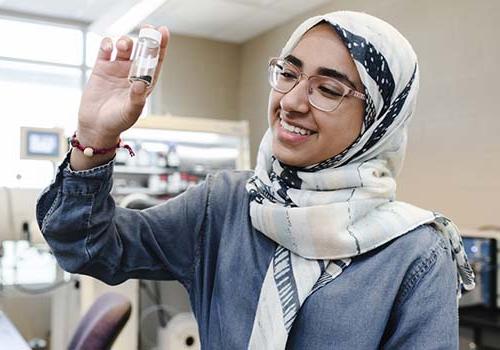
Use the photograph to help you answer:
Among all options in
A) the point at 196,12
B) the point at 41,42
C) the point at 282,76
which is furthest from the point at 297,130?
the point at 41,42

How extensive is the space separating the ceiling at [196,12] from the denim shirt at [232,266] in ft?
11.4

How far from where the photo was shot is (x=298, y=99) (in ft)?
2.86

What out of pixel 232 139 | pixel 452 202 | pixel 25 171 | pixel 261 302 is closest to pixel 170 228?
pixel 261 302

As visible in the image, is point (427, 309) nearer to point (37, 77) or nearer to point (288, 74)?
point (288, 74)

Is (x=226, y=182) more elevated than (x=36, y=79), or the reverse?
(x=36, y=79)

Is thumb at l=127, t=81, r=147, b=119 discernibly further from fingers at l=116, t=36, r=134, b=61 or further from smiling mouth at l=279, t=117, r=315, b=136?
smiling mouth at l=279, t=117, r=315, b=136

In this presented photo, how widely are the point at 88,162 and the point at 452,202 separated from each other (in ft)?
10.0

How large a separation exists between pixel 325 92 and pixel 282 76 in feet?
0.28

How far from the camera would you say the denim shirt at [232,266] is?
0.81 meters

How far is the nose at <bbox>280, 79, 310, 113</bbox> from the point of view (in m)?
0.87

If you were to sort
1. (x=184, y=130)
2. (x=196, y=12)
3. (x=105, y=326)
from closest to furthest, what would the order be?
Result: (x=105, y=326) < (x=184, y=130) < (x=196, y=12)

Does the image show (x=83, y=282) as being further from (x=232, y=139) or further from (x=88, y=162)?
(x=88, y=162)

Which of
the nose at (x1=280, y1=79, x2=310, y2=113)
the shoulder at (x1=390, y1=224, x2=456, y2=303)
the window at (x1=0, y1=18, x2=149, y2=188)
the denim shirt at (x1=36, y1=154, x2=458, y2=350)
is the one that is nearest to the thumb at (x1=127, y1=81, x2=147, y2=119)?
the denim shirt at (x1=36, y1=154, x2=458, y2=350)

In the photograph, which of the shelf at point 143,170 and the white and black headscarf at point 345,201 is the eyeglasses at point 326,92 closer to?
the white and black headscarf at point 345,201
